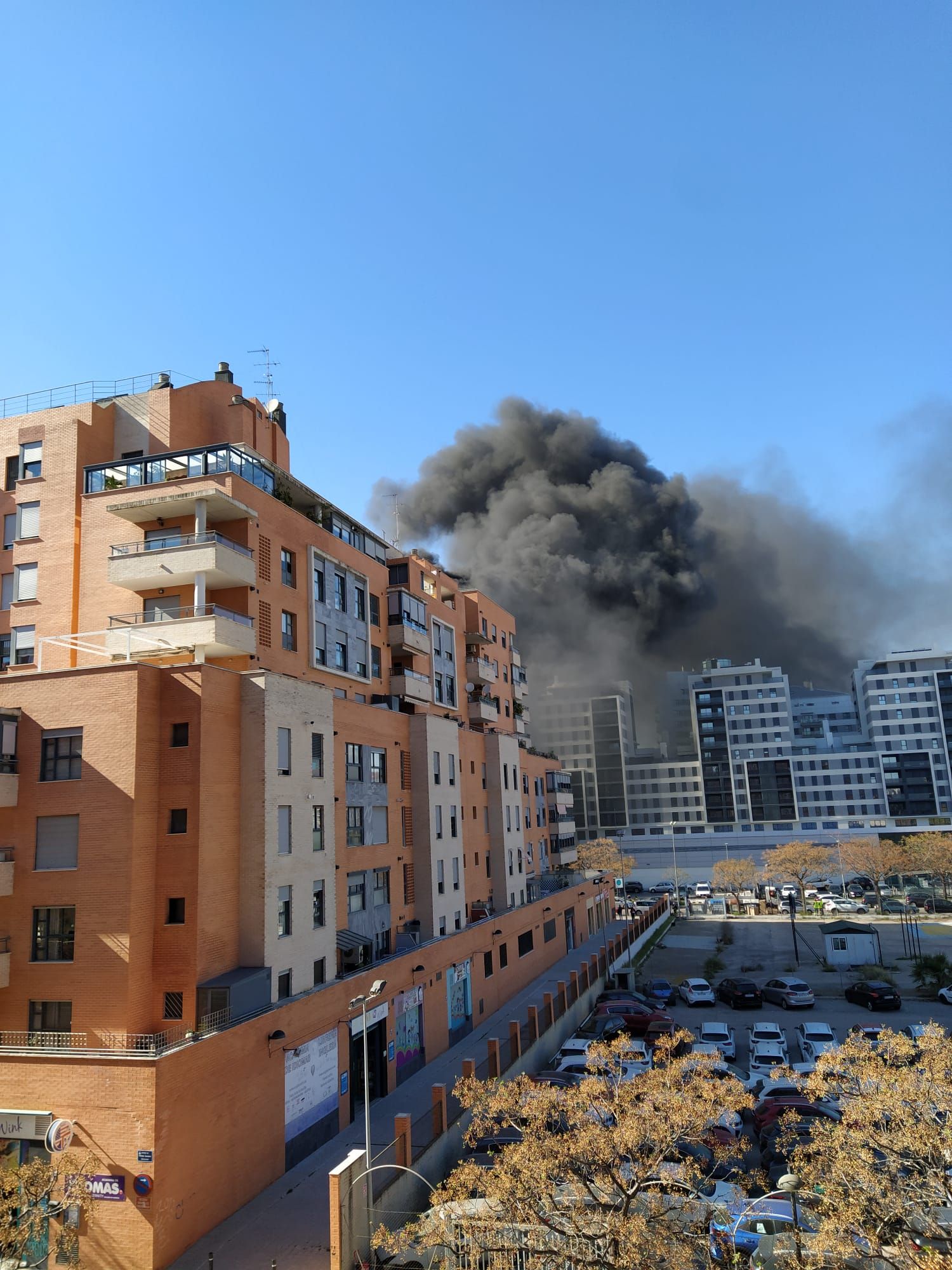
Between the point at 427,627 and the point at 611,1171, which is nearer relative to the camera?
the point at 611,1171

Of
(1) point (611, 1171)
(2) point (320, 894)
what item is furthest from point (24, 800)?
(1) point (611, 1171)

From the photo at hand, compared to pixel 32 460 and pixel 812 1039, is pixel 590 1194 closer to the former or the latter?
pixel 812 1039

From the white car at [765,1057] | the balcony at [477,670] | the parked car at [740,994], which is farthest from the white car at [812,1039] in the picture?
the balcony at [477,670]

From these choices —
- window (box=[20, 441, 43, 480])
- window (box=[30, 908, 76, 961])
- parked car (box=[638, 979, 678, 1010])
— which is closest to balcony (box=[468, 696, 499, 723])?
parked car (box=[638, 979, 678, 1010])

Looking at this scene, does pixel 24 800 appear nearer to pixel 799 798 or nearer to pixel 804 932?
pixel 804 932

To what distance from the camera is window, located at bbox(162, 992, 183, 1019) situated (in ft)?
70.4

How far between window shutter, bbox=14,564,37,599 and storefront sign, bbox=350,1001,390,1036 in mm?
18174

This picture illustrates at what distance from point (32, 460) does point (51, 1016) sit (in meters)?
19.6

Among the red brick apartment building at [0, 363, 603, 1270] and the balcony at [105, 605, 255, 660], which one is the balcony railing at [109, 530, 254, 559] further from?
the balcony at [105, 605, 255, 660]

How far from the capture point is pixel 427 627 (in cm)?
4434

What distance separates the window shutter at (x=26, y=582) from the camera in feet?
100

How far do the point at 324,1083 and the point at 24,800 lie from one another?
11.5 meters

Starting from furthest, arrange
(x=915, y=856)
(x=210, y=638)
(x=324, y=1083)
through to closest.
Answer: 1. (x=915, y=856)
2. (x=210, y=638)
3. (x=324, y=1083)

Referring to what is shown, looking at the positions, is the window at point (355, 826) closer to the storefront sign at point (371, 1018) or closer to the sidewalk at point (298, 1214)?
the storefront sign at point (371, 1018)
